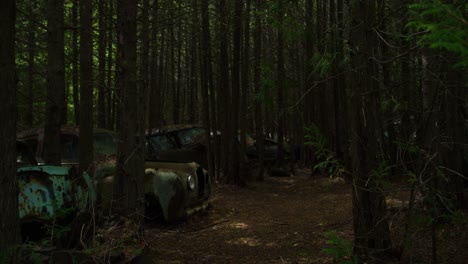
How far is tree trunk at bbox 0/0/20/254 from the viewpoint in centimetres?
473

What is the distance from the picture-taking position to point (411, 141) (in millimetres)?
5016

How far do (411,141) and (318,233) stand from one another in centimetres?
329

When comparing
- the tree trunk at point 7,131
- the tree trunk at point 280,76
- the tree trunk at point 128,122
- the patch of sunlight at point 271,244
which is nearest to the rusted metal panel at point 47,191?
the tree trunk at point 128,122

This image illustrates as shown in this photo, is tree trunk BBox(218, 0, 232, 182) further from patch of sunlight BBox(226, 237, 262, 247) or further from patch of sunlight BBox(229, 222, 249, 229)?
patch of sunlight BBox(226, 237, 262, 247)

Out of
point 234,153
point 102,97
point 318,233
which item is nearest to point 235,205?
point 234,153

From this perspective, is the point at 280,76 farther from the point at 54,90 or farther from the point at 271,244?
→ the point at 54,90

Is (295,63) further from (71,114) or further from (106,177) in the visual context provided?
(106,177)

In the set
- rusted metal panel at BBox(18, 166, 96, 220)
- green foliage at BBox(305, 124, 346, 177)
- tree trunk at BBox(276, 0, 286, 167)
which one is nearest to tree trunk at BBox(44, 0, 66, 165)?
rusted metal panel at BBox(18, 166, 96, 220)

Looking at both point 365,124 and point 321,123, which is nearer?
point 365,124

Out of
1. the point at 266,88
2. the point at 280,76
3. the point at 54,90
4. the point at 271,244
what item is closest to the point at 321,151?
the point at 266,88

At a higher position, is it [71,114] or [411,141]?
[71,114]

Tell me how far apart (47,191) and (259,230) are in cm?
369

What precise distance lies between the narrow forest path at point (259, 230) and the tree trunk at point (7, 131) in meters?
2.23

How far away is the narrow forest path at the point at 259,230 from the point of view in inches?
268
